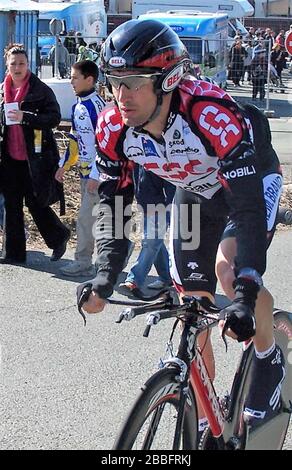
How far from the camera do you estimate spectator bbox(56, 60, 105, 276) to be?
7.85m

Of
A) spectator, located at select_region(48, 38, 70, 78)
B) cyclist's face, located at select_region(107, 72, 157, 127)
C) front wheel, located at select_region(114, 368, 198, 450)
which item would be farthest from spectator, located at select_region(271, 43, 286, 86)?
front wheel, located at select_region(114, 368, 198, 450)

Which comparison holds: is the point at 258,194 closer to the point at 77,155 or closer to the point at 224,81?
the point at 77,155

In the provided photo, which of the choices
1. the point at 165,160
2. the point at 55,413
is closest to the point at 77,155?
the point at 55,413

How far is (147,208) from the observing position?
7324 mm

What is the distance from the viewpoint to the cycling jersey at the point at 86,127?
25.7 ft

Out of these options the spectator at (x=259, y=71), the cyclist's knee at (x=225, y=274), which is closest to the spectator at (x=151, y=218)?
the cyclist's knee at (x=225, y=274)

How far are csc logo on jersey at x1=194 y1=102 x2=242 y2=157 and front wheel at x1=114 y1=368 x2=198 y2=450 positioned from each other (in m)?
0.91

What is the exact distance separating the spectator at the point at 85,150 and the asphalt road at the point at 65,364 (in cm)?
34

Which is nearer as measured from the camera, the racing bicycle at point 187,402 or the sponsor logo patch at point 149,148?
the racing bicycle at point 187,402

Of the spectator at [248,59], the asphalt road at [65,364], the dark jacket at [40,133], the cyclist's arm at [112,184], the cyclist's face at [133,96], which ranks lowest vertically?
the spectator at [248,59]

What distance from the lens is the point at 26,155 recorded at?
825 cm

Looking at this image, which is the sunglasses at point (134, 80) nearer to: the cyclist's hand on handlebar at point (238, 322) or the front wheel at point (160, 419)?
the cyclist's hand on handlebar at point (238, 322)

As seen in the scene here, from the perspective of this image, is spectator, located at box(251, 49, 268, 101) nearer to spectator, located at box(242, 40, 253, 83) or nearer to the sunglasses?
spectator, located at box(242, 40, 253, 83)

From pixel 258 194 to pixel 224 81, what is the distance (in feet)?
80.6
